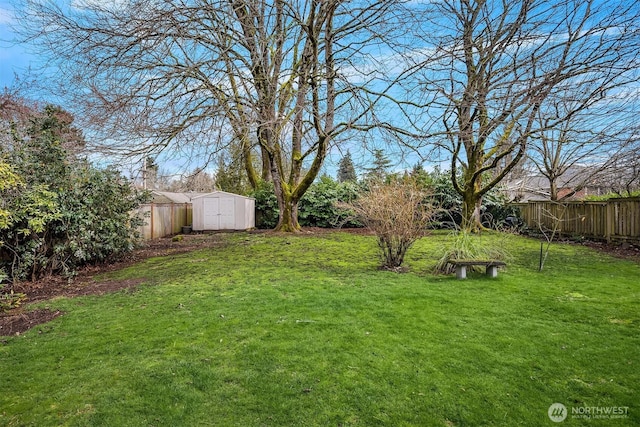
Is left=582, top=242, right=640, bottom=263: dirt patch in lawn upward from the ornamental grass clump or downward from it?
downward

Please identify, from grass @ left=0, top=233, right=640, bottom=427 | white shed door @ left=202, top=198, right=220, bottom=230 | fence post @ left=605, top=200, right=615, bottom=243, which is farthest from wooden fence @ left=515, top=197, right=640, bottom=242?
white shed door @ left=202, top=198, right=220, bottom=230

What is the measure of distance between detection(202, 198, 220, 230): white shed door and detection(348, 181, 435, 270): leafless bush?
32.5ft

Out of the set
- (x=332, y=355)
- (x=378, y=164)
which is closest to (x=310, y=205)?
(x=378, y=164)

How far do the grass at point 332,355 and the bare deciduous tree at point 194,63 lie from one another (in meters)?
4.29

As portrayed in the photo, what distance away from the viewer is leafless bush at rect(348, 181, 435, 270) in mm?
6223

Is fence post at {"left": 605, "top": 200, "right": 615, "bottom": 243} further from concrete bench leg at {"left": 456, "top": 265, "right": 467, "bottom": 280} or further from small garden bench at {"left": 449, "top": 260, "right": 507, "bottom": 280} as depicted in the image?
concrete bench leg at {"left": 456, "top": 265, "right": 467, "bottom": 280}

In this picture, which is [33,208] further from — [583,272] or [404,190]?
[583,272]

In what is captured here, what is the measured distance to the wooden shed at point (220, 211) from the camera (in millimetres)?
15047

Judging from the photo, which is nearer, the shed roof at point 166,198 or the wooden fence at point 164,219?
the wooden fence at point 164,219

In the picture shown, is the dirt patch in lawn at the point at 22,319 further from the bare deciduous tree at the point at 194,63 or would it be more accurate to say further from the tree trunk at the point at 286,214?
the tree trunk at the point at 286,214

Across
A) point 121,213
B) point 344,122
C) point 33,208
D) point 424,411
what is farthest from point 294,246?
point 424,411

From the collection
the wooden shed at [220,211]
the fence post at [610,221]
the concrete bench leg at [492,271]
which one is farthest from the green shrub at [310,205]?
the concrete bench leg at [492,271]

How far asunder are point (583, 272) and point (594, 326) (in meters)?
3.24

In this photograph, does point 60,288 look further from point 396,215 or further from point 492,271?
point 492,271
